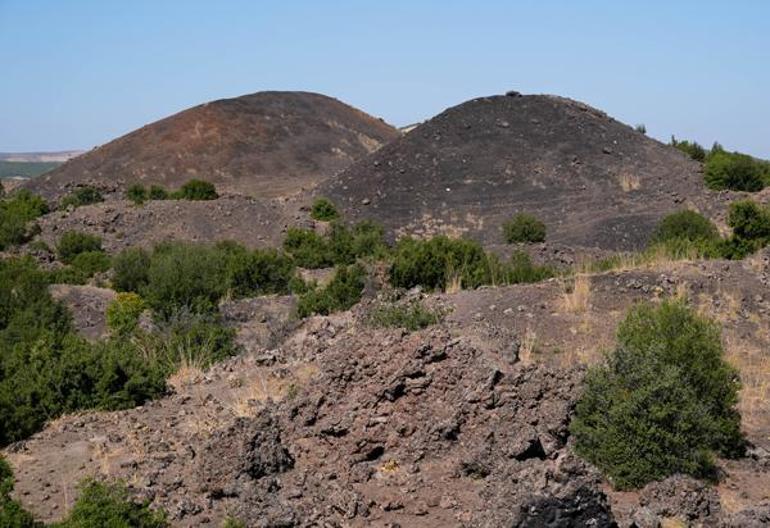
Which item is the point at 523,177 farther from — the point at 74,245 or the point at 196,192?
the point at 74,245

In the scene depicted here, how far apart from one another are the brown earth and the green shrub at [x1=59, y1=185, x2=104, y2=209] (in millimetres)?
31912

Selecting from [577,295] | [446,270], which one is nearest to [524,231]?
[446,270]

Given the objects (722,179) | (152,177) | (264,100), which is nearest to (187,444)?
(722,179)

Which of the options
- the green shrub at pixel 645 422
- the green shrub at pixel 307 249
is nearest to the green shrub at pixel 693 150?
the green shrub at pixel 307 249

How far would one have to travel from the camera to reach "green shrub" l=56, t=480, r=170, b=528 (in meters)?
7.17

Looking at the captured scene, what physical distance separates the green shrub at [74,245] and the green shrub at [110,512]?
75.4ft

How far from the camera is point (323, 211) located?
117 feet

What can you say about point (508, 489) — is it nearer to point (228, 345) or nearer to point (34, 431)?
point (34, 431)

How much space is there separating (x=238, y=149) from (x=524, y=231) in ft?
94.0

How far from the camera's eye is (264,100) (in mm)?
64188

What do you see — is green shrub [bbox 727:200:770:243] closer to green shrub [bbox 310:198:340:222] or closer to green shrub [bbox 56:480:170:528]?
green shrub [bbox 310:198:340:222]

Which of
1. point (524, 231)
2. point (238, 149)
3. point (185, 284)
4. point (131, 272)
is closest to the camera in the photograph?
point (185, 284)

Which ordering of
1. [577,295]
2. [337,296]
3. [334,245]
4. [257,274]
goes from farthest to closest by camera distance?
1. [334,245]
2. [257,274]
3. [337,296]
4. [577,295]

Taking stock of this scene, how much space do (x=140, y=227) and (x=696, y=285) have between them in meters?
22.2
